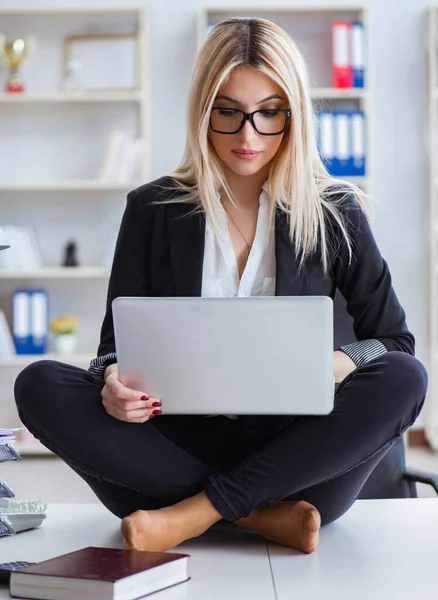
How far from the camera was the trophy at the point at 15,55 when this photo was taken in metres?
4.27

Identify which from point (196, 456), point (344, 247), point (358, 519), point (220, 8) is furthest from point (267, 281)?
point (220, 8)

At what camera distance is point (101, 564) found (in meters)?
1.33

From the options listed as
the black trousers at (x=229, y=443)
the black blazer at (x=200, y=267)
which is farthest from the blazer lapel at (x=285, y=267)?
the black trousers at (x=229, y=443)

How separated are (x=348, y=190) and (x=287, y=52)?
30 cm

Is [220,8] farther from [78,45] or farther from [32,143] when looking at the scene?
[32,143]

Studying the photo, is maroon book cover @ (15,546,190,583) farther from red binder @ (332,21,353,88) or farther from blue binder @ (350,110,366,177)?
red binder @ (332,21,353,88)

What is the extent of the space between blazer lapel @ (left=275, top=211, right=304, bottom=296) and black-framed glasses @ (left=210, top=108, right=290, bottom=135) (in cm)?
18

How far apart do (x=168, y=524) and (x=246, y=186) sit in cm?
69

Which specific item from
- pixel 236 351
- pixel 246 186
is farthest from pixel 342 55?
pixel 236 351

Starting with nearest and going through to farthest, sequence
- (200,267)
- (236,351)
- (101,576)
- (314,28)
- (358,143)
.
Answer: (101,576) < (236,351) < (200,267) < (358,143) < (314,28)

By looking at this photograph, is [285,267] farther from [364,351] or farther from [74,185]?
[74,185]

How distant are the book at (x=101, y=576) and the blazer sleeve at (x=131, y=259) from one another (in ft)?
1.77

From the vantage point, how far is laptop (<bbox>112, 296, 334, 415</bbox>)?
1.45 m

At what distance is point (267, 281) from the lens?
71.5 inches
